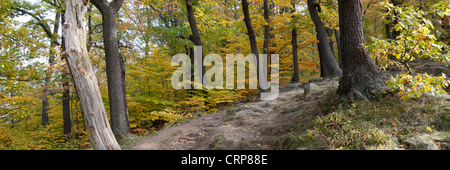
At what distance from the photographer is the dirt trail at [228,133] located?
17.7 ft

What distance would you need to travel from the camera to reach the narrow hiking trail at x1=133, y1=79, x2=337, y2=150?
5395mm

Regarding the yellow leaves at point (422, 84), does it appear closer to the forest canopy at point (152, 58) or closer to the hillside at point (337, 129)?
the forest canopy at point (152, 58)

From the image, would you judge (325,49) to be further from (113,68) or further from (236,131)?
(113,68)

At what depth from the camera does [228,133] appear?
6074 millimetres

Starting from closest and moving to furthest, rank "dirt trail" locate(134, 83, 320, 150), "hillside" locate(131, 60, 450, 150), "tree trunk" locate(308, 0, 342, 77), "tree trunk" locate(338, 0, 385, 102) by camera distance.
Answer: "hillside" locate(131, 60, 450, 150)
"tree trunk" locate(338, 0, 385, 102)
"dirt trail" locate(134, 83, 320, 150)
"tree trunk" locate(308, 0, 342, 77)

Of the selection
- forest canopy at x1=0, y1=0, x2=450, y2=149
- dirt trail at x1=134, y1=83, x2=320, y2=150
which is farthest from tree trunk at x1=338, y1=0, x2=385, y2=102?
dirt trail at x1=134, y1=83, x2=320, y2=150

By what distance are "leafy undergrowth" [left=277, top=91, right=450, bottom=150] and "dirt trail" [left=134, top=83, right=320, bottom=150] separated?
2.81ft

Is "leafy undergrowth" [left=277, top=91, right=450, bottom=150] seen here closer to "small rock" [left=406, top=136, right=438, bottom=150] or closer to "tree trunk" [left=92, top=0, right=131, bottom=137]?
"small rock" [left=406, top=136, right=438, bottom=150]

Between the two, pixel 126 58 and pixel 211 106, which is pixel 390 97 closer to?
pixel 211 106

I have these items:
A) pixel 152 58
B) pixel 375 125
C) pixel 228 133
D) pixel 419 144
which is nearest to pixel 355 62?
pixel 375 125

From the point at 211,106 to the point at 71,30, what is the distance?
25.3 feet

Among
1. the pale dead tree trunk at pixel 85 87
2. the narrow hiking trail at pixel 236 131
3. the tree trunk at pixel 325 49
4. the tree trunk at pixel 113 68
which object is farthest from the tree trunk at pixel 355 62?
the tree trunk at pixel 113 68

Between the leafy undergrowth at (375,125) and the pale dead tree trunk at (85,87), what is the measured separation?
→ 3.33 metres
